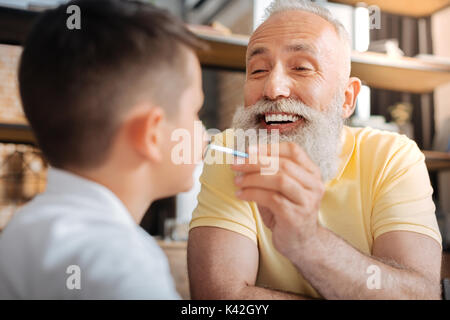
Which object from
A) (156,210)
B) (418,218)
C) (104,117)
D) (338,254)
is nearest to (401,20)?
(156,210)

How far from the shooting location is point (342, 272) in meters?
0.77

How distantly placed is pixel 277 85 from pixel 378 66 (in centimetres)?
145

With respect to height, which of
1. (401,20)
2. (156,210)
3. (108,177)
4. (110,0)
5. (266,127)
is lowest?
(156,210)

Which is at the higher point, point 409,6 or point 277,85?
point 409,6

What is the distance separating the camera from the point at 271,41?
1122 millimetres

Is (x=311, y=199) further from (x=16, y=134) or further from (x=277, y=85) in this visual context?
(x=16, y=134)

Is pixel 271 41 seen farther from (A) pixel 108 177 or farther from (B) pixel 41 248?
(B) pixel 41 248

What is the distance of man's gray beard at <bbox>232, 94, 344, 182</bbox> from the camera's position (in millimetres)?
1079

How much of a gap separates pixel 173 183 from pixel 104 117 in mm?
160

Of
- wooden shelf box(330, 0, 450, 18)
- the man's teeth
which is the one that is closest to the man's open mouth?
the man's teeth

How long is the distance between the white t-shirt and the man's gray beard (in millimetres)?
613

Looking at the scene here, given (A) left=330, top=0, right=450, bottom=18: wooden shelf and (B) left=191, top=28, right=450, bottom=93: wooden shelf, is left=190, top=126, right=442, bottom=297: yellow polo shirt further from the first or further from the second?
(A) left=330, top=0, right=450, bottom=18: wooden shelf

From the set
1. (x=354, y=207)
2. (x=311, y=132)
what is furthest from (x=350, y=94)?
(x=354, y=207)

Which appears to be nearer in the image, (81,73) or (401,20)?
(81,73)
